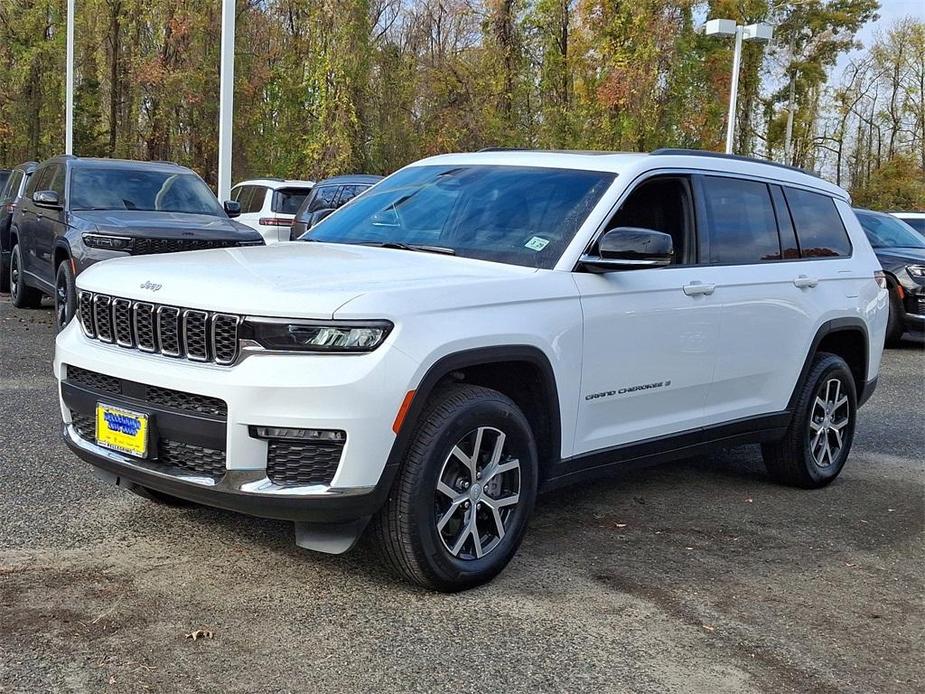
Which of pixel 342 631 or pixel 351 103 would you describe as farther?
pixel 351 103

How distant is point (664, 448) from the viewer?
17.4ft

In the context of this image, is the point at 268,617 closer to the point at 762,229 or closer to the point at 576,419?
the point at 576,419

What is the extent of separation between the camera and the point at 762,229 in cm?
600

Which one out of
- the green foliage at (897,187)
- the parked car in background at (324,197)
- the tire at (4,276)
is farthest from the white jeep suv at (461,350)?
the green foliage at (897,187)

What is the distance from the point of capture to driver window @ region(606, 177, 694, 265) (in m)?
5.30

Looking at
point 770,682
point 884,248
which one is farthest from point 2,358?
point 884,248

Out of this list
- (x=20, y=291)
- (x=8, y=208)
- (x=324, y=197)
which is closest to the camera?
(x=20, y=291)

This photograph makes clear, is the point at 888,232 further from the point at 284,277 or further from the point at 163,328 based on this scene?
the point at 163,328

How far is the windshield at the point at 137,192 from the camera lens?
11.0 metres

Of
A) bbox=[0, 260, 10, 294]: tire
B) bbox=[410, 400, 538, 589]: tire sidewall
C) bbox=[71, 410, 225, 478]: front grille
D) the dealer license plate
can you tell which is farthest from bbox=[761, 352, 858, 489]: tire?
bbox=[0, 260, 10, 294]: tire

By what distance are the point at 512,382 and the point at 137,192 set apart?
7.67 m

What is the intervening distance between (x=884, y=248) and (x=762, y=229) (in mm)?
9119

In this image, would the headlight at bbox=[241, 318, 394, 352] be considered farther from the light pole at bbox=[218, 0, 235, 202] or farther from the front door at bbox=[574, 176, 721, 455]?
the light pole at bbox=[218, 0, 235, 202]

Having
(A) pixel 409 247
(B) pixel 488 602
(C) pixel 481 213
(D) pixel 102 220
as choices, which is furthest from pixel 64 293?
(B) pixel 488 602
